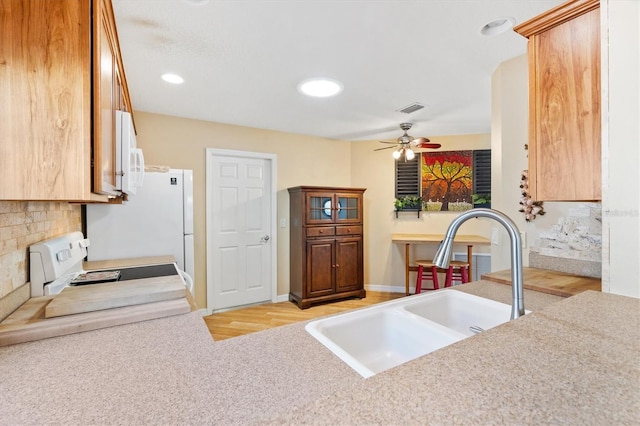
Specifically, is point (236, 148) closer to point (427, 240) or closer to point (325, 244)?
point (325, 244)

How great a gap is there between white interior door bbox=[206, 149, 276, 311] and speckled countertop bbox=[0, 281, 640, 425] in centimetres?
258

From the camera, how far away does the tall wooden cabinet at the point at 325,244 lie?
144 inches

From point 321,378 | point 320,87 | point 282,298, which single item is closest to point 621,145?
point 321,378

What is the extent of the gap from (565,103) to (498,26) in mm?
854

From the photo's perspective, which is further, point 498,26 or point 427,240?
point 427,240

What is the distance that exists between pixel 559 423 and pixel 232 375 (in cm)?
65

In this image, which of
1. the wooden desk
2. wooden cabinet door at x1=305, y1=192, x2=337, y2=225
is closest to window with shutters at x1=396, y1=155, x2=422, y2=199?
the wooden desk

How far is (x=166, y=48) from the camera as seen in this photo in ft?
6.24

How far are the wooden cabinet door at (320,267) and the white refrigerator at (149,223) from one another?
1501 millimetres

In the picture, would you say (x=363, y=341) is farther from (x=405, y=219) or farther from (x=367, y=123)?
(x=405, y=219)

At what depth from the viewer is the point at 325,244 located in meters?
3.78

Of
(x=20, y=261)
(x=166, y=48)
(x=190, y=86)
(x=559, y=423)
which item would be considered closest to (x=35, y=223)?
(x=20, y=261)

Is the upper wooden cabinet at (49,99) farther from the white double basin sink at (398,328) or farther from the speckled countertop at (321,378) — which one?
the white double basin sink at (398,328)


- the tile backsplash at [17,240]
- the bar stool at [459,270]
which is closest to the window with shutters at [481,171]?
the bar stool at [459,270]
